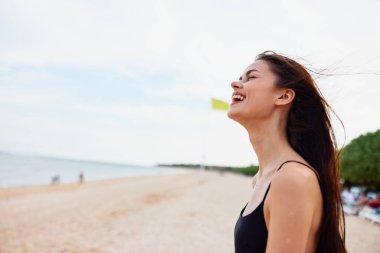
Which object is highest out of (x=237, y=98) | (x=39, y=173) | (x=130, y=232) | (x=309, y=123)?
(x=237, y=98)

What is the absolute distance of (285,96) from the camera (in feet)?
5.40

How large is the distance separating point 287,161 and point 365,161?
1151 inches

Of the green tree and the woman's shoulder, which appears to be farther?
the green tree

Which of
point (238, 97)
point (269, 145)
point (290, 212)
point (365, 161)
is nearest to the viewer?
point (290, 212)

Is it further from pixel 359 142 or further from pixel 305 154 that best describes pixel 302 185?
pixel 359 142

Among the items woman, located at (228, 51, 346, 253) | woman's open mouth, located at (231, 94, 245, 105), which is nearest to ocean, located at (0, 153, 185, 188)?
woman's open mouth, located at (231, 94, 245, 105)

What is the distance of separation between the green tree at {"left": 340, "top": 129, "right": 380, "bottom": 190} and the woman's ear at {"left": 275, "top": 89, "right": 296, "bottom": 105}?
90.3 ft

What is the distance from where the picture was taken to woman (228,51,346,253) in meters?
1.24

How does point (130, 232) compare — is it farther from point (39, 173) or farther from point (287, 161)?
point (39, 173)

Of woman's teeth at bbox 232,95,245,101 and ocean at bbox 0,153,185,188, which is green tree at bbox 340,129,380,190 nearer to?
woman's teeth at bbox 232,95,245,101

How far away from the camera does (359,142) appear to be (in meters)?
30.1

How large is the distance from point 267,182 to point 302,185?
26 cm

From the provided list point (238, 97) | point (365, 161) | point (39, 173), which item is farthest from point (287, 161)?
point (39, 173)

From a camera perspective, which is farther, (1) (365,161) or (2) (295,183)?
(1) (365,161)
